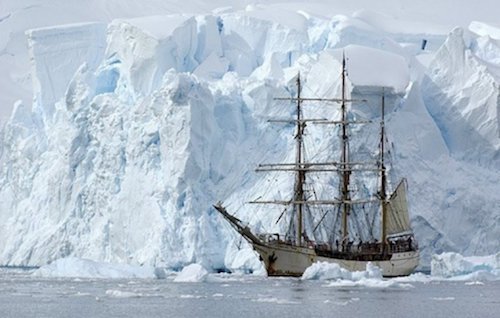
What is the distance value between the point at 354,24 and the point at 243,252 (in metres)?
8.68

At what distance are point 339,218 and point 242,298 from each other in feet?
38.1

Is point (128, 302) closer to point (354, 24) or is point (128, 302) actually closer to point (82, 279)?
point (82, 279)

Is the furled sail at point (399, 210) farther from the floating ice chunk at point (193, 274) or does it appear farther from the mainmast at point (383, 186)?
the floating ice chunk at point (193, 274)

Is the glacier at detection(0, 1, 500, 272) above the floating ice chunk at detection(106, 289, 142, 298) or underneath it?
above

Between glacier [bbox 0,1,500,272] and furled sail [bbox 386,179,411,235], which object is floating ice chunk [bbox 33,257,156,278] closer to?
glacier [bbox 0,1,500,272]

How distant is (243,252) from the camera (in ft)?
133

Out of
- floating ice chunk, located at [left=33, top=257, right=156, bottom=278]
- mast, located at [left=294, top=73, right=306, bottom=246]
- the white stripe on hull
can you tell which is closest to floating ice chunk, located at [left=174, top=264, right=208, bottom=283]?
floating ice chunk, located at [left=33, top=257, right=156, bottom=278]

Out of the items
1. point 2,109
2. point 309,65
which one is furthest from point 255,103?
point 2,109

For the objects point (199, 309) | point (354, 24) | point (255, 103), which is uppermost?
point (354, 24)

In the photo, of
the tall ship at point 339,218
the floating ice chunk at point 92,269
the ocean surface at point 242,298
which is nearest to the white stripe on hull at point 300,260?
the tall ship at point 339,218

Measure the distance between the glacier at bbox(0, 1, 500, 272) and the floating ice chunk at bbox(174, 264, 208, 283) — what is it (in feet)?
9.75

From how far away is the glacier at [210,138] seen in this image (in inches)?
1592

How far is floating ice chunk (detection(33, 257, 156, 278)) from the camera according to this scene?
37.5m

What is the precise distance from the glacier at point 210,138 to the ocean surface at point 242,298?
9.96ft
